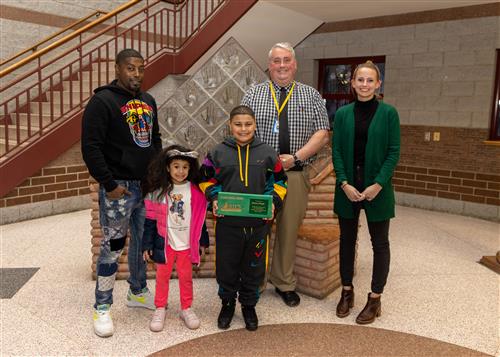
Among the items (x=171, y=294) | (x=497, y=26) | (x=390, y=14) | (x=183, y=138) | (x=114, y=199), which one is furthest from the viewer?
(x=390, y=14)

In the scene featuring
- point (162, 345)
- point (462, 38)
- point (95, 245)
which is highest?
point (462, 38)

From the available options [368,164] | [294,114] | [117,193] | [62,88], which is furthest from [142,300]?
[62,88]

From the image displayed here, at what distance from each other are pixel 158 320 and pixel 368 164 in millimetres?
1521

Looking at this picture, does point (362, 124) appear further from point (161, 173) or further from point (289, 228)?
point (161, 173)

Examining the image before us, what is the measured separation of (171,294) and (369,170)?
5.23 feet

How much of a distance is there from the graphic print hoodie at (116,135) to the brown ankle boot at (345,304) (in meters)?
1.47

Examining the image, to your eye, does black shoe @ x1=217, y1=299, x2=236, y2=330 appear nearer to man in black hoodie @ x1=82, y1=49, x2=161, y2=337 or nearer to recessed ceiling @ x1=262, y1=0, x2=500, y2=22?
man in black hoodie @ x1=82, y1=49, x2=161, y2=337

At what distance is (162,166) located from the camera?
2.31 meters

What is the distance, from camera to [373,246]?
2516mm

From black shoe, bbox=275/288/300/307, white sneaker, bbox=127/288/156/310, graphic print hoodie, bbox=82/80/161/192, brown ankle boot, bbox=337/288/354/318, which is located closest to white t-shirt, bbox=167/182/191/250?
graphic print hoodie, bbox=82/80/161/192

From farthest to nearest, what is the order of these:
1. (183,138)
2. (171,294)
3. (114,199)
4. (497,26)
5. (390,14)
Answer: (390,14) < (497,26) < (183,138) < (171,294) < (114,199)

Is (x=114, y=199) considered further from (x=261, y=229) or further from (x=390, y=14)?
(x=390, y=14)

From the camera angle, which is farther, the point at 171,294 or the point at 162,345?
the point at 171,294

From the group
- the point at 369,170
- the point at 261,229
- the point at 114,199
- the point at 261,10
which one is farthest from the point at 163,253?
the point at 261,10
